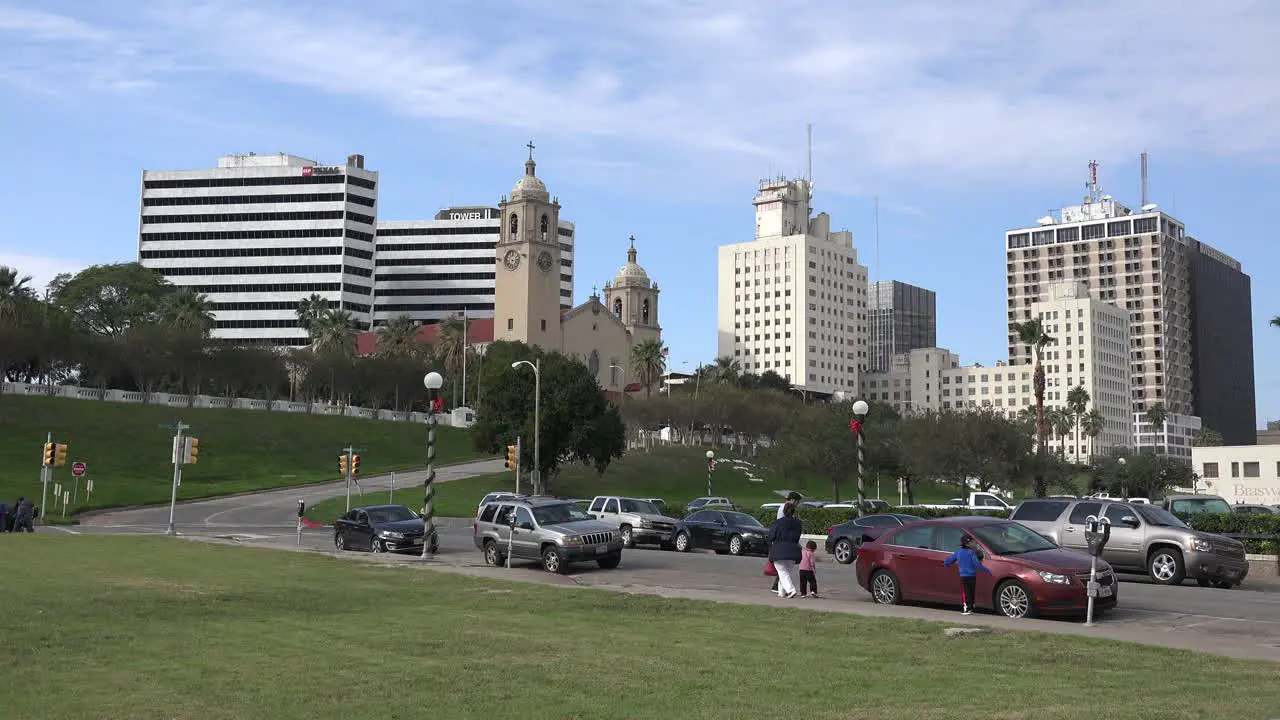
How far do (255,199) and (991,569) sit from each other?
16875 cm

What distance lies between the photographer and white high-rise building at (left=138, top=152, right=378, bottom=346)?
568 ft

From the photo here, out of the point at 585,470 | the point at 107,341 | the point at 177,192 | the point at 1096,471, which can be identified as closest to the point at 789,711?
the point at 585,470

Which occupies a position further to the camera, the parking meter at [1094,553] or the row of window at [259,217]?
the row of window at [259,217]

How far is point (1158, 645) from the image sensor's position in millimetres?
14555

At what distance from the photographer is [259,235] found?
17412 cm

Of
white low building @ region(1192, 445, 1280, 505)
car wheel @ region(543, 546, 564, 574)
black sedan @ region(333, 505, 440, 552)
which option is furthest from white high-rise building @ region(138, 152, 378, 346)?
car wheel @ region(543, 546, 564, 574)

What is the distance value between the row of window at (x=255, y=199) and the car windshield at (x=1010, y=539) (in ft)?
534

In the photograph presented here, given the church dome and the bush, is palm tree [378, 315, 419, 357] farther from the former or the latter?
the bush

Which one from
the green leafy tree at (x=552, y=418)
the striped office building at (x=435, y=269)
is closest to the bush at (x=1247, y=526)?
the green leafy tree at (x=552, y=418)

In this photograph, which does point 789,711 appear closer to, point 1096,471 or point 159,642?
point 159,642

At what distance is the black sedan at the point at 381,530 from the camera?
35281 mm

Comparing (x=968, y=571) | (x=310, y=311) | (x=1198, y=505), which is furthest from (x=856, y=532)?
(x=310, y=311)

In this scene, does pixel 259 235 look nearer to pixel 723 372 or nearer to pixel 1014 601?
pixel 723 372

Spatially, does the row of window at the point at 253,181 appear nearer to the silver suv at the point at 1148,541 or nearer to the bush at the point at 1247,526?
the bush at the point at 1247,526
